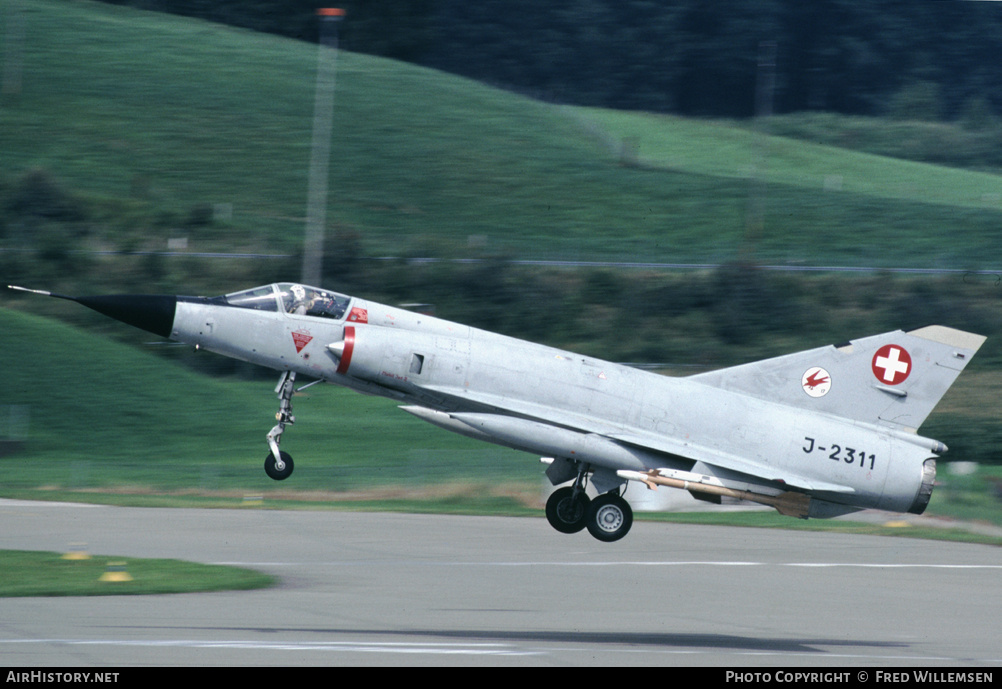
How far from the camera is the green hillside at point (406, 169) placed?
72188 mm

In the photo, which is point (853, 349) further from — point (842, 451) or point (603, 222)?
point (603, 222)

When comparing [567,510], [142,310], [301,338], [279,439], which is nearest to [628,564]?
[567,510]

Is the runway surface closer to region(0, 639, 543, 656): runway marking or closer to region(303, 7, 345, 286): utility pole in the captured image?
region(0, 639, 543, 656): runway marking

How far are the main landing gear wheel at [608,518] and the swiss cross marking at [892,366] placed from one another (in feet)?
17.3

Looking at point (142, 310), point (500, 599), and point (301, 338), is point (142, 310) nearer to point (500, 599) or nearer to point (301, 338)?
point (301, 338)

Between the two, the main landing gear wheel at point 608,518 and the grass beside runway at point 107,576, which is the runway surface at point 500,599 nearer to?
the grass beside runway at point 107,576

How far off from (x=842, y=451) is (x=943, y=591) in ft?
32.8

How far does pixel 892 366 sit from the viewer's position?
22812 millimetres

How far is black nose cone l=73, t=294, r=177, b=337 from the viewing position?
20812 millimetres

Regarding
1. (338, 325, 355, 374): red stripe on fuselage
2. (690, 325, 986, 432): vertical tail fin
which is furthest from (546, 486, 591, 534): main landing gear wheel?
(338, 325, 355, 374): red stripe on fuselage

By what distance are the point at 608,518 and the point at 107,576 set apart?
36.9 ft

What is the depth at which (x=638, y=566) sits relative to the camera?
32.3 m

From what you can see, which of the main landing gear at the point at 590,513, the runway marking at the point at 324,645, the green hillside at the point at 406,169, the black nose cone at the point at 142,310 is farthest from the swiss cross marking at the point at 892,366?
the green hillside at the point at 406,169

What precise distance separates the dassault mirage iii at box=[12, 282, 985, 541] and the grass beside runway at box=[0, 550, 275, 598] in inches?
269
